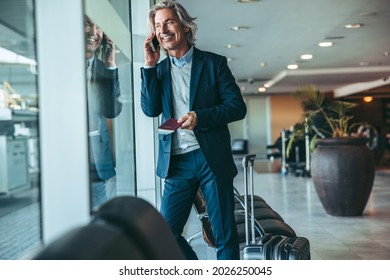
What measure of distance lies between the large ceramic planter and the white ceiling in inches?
46.2

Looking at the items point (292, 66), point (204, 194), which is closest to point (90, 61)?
point (204, 194)

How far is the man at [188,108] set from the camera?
68.6 inches

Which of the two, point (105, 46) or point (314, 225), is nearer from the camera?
point (105, 46)

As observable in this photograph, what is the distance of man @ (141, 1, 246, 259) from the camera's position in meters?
1.74

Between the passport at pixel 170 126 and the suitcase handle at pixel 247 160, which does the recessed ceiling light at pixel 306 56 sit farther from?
the passport at pixel 170 126

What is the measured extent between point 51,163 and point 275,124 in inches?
578

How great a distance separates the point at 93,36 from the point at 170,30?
12.4 inches

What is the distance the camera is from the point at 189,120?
1.62m

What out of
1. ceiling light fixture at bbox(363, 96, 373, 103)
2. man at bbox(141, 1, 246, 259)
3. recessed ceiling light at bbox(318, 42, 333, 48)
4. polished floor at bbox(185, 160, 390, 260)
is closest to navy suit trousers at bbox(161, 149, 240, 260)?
man at bbox(141, 1, 246, 259)

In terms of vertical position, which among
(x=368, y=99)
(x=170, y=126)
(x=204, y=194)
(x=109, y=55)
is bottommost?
(x=204, y=194)

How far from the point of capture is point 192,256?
1826 mm

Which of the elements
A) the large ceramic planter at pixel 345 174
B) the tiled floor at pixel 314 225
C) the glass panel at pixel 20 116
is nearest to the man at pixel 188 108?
the tiled floor at pixel 314 225

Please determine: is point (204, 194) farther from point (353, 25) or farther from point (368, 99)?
point (368, 99)
